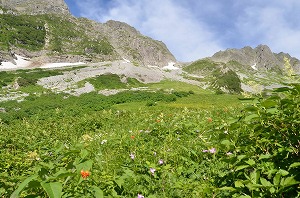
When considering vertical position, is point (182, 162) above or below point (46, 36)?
below

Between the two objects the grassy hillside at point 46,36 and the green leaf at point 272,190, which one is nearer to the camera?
the green leaf at point 272,190

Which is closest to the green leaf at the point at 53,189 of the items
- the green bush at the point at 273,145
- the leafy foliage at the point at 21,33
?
the green bush at the point at 273,145

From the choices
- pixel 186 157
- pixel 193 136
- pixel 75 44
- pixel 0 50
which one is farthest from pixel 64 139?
pixel 75 44

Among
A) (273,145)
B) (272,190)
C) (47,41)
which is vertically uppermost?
(47,41)

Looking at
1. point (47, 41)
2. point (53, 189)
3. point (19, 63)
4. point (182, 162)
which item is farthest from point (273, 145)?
point (47, 41)

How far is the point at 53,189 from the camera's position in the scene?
234 centimetres

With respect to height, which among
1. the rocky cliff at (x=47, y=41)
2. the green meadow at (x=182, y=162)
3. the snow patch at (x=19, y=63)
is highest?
the rocky cliff at (x=47, y=41)

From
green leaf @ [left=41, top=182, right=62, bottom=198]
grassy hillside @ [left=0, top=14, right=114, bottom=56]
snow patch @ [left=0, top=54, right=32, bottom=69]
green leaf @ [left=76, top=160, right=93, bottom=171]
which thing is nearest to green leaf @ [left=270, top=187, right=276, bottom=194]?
green leaf @ [left=76, top=160, right=93, bottom=171]

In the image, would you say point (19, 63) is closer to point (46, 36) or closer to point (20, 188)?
point (46, 36)

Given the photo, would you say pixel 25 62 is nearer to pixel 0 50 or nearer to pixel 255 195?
pixel 0 50

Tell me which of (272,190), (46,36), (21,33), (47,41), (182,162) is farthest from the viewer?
(46,36)

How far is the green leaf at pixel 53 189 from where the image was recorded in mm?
2275

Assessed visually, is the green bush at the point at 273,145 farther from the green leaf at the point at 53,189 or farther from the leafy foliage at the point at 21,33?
the leafy foliage at the point at 21,33

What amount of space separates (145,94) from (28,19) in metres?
148
